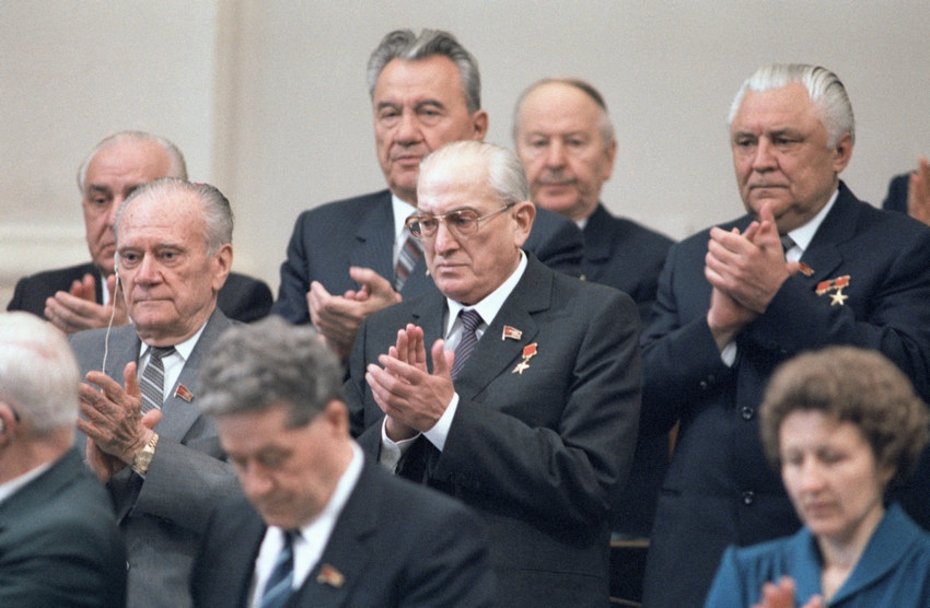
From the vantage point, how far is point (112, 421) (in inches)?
151

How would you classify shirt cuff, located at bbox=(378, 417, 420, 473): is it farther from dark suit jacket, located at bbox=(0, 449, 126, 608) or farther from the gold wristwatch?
dark suit jacket, located at bbox=(0, 449, 126, 608)

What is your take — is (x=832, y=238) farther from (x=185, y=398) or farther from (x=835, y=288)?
(x=185, y=398)

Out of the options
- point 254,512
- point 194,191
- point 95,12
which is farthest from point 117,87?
point 254,512

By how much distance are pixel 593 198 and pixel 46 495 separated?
315 cm

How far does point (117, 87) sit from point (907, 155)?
3489 mm

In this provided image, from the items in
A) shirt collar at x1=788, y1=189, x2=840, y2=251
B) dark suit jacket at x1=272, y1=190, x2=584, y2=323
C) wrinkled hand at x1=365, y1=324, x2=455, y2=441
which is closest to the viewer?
Result: wrinkled hand at x1=365, y1=324, x2=455, y2=441

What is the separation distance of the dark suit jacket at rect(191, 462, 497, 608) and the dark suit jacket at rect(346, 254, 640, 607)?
76 centimetres

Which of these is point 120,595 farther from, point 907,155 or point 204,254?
point 907,155

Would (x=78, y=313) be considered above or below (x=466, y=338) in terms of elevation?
below

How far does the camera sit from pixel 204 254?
4367 millimetres

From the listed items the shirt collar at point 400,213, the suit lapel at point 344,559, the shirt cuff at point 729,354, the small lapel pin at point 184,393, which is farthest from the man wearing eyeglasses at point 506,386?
the suit lapel at point 344,559

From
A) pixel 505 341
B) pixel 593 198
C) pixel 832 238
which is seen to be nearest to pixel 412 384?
pixel 505 341

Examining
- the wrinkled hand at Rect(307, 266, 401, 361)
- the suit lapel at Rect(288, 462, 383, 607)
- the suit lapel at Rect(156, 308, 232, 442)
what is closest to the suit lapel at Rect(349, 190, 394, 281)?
the wrinkled hand at Rect(307, 266, 401, 361)

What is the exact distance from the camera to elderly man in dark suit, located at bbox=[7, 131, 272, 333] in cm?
519
